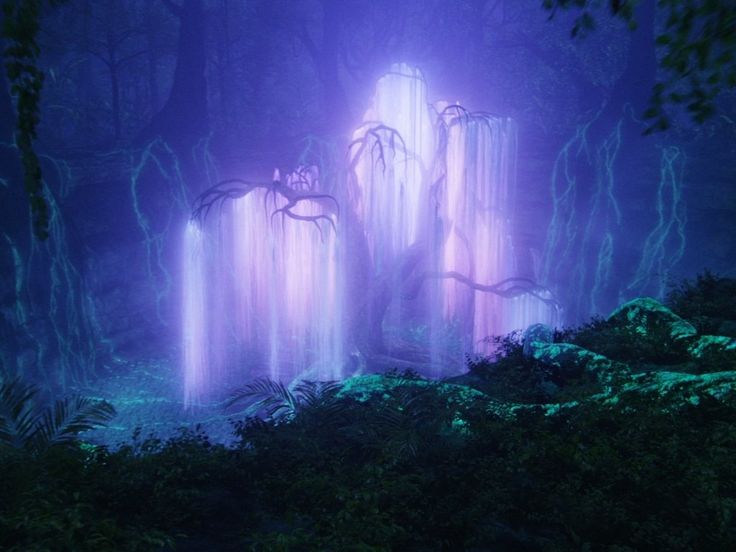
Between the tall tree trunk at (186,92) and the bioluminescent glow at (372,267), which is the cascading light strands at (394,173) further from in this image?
the tall tree trunk at (186,92)

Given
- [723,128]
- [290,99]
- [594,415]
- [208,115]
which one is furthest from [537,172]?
[594,415]

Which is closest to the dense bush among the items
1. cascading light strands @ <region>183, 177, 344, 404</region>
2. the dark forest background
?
cascading light strands @ <region>183, 177, 344, 404</region>

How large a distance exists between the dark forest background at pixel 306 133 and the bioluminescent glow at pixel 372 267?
2270 millimetres

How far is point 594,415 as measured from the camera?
3.79m

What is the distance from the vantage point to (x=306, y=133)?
19906 millimetres

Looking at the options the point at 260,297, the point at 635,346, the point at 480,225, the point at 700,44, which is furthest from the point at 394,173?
the point at 700,44

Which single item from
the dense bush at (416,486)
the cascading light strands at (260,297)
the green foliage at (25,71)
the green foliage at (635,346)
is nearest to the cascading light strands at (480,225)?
the cascading light strands at (260,297)

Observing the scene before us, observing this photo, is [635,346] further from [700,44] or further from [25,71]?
[25,71]

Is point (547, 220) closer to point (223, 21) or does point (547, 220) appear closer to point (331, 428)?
point (223, 21)

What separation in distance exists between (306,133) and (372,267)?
857cm

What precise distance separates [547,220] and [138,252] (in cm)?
1574

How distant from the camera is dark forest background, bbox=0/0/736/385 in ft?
55.7

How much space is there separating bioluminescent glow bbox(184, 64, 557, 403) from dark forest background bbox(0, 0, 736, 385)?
227 cm

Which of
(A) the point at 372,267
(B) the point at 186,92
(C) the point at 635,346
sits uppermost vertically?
(B) the point at 186,92
